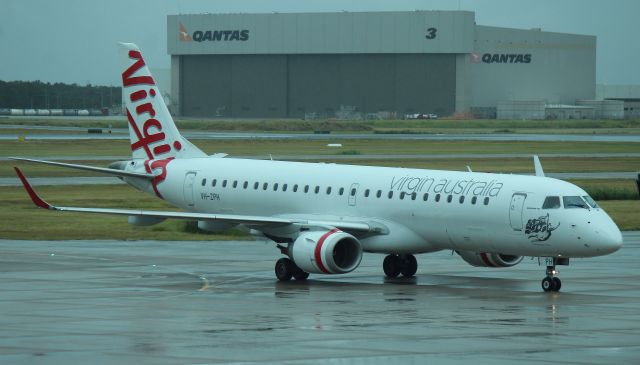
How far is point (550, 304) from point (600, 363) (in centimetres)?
971

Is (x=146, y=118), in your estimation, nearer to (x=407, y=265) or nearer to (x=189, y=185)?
(x=189, y=185)

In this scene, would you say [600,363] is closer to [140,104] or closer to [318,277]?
[318,277]

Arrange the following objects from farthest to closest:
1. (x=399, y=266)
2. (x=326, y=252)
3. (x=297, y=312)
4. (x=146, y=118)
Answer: (x=146, y=118) < (x=399, y=266) < (x=326, y=252) < (x=297, y=312)

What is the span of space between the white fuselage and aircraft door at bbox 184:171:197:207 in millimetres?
33

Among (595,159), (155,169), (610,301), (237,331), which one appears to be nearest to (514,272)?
(610,301)

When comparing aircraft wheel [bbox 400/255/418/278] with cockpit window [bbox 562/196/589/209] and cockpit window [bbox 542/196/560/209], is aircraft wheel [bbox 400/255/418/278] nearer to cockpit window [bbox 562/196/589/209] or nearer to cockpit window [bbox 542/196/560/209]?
cockpit window [bbox 542/196/560/209]

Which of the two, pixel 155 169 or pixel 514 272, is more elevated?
pixel 155 169

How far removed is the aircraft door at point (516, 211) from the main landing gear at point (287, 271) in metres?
6.37

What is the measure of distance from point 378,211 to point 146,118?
448 inches

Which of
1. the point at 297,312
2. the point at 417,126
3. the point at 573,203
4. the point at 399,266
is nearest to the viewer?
the point at 297,312

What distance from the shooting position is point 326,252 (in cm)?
3650

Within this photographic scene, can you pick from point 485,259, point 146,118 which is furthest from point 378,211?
point 146,118

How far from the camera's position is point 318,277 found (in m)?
39.9

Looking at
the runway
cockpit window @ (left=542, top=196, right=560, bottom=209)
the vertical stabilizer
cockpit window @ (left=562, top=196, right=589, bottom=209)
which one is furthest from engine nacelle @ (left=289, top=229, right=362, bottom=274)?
the runway
